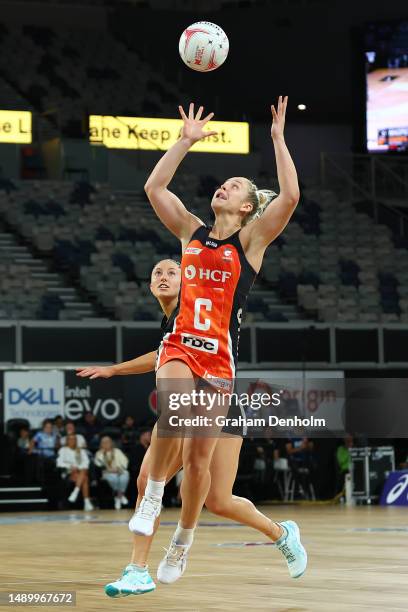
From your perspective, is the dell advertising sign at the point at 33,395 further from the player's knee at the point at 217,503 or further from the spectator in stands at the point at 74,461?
the player's knee at the point at 217,503

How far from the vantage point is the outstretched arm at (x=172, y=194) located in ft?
24.0

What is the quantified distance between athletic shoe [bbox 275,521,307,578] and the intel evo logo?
16.3 metres

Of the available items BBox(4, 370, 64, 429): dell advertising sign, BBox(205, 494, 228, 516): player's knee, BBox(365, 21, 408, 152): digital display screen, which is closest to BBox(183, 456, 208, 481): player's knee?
BBox(205, 494, 228, 516): player's knee

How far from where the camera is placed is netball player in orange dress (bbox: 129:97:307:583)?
7008 millimetres

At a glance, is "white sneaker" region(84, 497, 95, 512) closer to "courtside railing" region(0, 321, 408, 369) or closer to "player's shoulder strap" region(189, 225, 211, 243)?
"courtside railing" region(0, 321, 408, 369)

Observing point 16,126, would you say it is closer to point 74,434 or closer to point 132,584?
point 74,434

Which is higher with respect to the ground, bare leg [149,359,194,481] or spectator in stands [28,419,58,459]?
bare leg [149,359,194,481]

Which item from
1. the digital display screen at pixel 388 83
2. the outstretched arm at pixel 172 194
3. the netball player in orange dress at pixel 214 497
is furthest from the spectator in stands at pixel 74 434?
the outstretched arm at pixel 172 194

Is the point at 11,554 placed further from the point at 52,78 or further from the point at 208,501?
the point at 52,78

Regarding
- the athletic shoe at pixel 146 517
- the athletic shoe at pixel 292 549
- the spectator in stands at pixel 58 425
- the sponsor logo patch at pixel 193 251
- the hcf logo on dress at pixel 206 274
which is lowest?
the spectator in stands at pixel 58 425

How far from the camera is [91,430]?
23922mm

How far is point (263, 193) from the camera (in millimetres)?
7684

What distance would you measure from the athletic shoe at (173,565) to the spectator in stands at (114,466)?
15.7m

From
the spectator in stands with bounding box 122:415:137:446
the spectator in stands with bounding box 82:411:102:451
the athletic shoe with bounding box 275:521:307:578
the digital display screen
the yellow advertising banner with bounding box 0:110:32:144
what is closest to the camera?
the athletic shoe with bounding box 275:521:307:578
